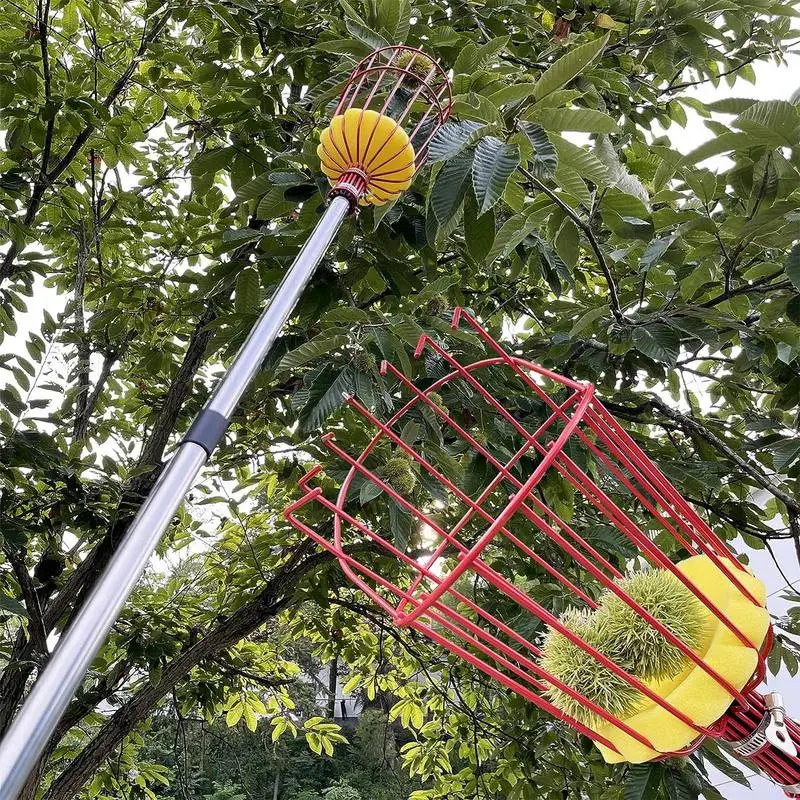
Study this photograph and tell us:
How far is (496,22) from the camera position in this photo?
63.4 inches

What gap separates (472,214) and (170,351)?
62.7 inches

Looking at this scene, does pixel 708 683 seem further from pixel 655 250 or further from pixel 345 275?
pixel 345 275

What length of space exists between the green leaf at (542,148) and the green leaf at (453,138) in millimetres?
45

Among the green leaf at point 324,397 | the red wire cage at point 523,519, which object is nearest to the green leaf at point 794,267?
the red wire cage at point 523,519

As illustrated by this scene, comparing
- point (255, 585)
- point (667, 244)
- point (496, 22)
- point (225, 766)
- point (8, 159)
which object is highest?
point (496, 22)

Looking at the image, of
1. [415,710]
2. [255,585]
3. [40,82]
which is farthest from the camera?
[415,710]

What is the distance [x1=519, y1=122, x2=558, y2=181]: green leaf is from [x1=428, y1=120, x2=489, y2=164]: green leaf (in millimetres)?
45

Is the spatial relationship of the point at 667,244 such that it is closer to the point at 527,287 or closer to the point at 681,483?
the point at 681,483

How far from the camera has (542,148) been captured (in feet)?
2.36

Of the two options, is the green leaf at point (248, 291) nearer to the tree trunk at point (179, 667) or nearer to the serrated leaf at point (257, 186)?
the serrated leaf at point (257, 186)

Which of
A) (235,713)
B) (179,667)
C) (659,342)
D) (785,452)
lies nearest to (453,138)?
(659,342)

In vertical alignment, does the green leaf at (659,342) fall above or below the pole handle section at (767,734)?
above

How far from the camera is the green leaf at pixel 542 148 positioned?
0.71 metres

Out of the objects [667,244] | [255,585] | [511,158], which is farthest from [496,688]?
[511,158]
